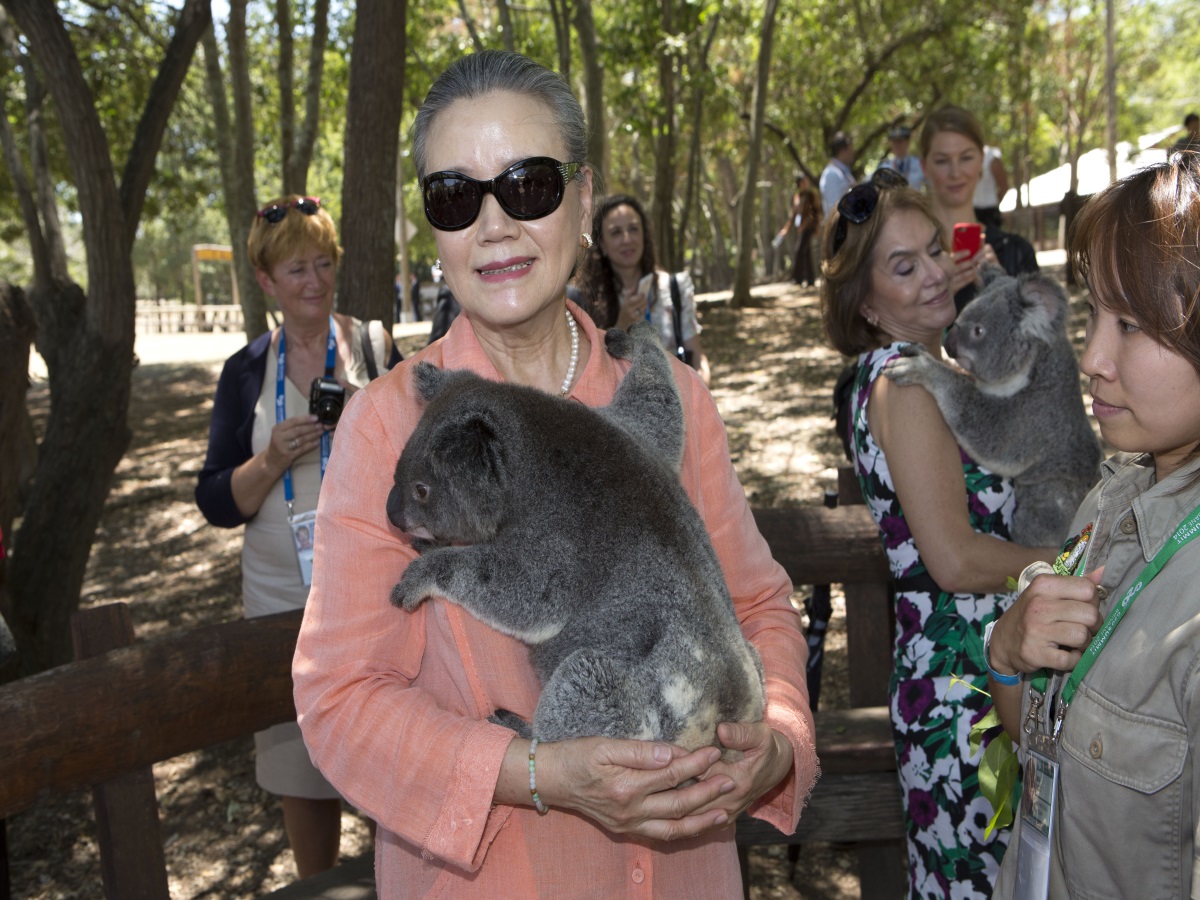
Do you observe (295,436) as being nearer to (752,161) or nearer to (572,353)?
(572,353)

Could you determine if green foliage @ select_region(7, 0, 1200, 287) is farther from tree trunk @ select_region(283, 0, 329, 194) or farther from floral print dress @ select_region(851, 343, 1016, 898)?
floral print dress @ select_region(851, 343, 1016, 898)

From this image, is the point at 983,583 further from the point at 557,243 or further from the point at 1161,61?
the point at 1161,61

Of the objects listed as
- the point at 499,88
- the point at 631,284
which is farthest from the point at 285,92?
the point at 499,88

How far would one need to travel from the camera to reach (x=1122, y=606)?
1492 mm

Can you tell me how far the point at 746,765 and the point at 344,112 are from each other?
70.0ft

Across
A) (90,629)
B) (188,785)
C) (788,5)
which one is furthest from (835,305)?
(788,5)

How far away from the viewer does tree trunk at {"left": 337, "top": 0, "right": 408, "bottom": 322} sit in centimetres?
501

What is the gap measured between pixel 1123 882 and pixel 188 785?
4.51 meters

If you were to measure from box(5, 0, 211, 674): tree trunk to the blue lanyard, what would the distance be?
1.58 metres

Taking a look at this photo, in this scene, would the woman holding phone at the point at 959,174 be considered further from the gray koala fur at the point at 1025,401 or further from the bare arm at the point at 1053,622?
the bare arm at the point at 1053,622

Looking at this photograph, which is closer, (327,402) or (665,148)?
(327,402)

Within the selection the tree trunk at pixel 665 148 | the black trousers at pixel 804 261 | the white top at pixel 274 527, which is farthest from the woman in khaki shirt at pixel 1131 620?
the black trousers at pixel 804 261

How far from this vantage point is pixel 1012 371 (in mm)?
3422

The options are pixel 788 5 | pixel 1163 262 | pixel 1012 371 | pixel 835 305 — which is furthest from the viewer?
pixel 788 5
